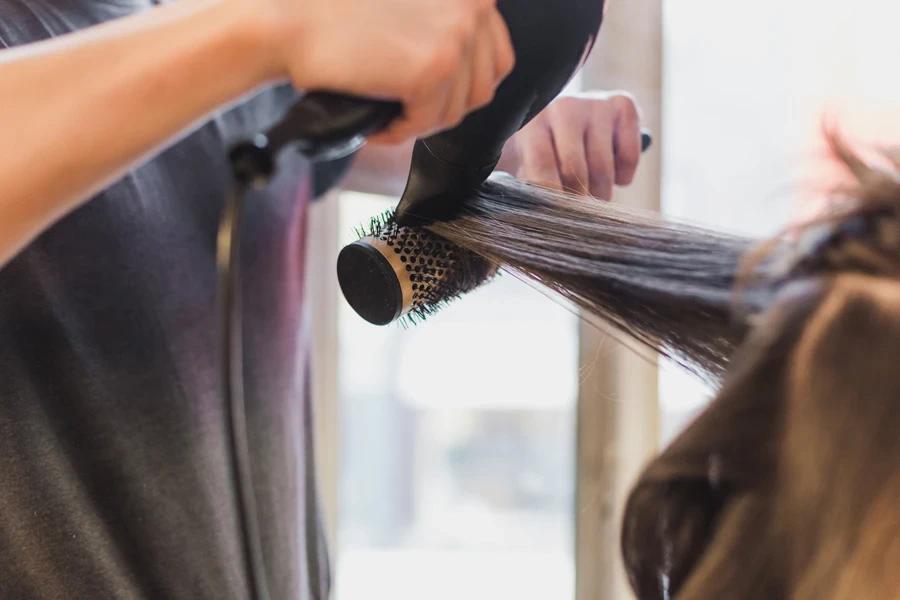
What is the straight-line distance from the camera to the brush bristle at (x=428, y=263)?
473mm

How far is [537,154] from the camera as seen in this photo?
0.64m

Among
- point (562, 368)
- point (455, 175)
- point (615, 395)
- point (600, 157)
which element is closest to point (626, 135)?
point (600, 157)

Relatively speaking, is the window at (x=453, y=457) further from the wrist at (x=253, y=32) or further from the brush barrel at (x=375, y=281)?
the wrist at (x=253, y=32)

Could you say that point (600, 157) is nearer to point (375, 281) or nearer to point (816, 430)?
point (375, 281)

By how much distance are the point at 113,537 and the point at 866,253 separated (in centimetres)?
63

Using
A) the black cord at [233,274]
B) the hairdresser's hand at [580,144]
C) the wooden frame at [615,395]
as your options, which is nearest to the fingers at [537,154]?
the hairdresser's hand at [580,144]

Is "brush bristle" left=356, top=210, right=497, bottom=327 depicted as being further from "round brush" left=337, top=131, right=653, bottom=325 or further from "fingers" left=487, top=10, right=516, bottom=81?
"fingers" left=487, top=10, right=516, bottom=81

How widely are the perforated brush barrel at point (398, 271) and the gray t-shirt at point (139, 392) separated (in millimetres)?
148

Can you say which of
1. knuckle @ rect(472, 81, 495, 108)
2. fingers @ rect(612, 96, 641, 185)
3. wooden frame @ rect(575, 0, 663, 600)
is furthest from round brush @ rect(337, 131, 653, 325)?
wooden frame @ rect(575, 0, 663, 600)

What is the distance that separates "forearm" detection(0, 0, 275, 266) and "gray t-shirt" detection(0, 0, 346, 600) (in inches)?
7.0

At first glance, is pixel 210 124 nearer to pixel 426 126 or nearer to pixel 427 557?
pixel 426 126

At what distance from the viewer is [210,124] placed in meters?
0.76

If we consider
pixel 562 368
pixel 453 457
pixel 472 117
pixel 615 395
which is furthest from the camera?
pixel 453 457

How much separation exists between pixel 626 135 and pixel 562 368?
49 cm
